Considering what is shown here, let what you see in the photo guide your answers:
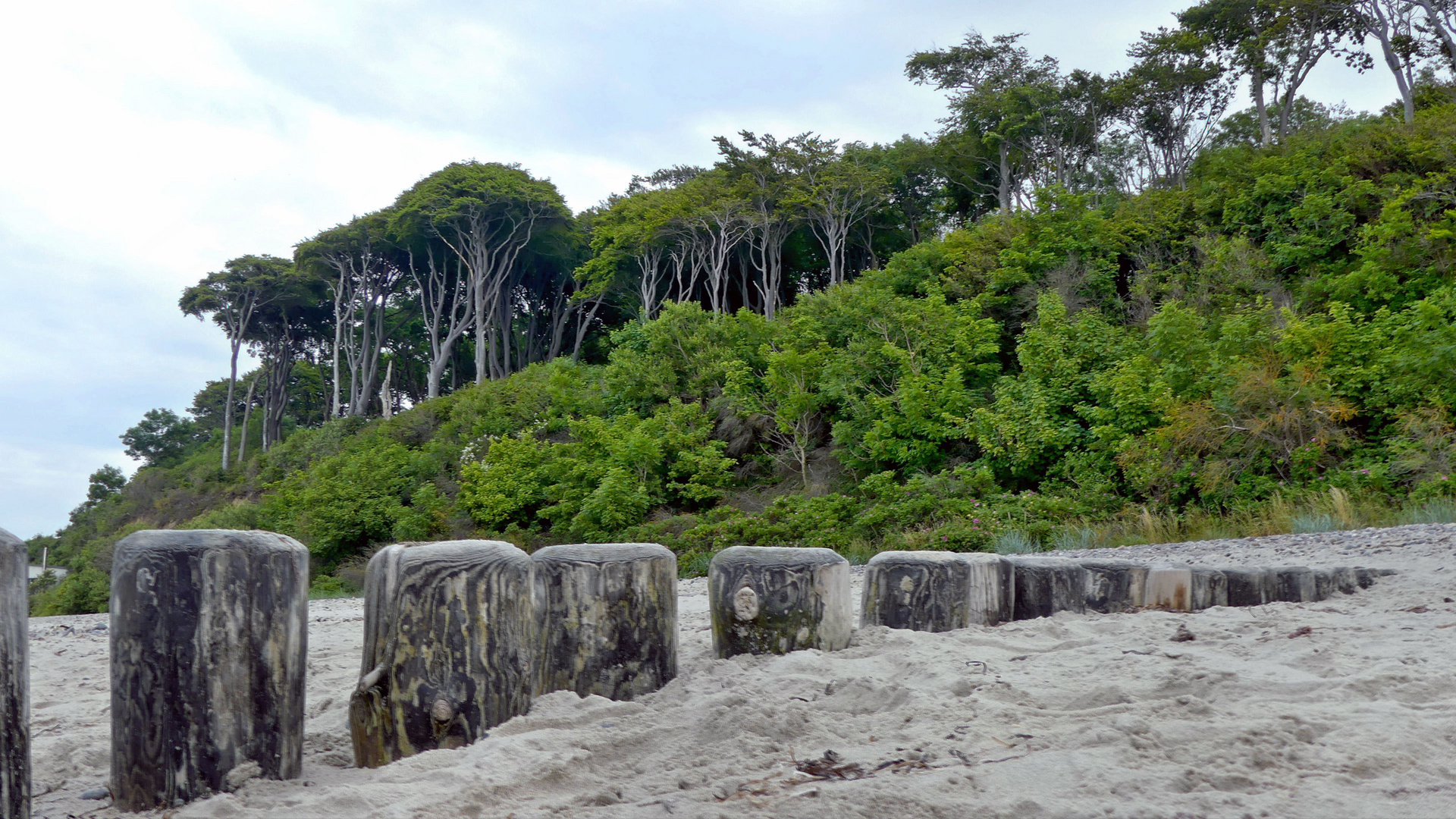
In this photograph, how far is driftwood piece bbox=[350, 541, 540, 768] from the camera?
208cm

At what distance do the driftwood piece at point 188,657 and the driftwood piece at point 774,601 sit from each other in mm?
1295

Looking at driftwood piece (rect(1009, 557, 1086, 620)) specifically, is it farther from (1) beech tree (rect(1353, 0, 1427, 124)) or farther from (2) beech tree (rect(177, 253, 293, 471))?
(2) beech tree (rect(177, 253, 293, 471))

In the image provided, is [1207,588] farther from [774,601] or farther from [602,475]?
[602,475]

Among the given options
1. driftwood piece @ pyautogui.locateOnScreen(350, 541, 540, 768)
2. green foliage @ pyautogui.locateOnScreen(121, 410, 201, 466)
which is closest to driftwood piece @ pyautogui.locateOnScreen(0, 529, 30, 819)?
driftwood piece @ pyautogui.locateOnScreen(350, 541, 540, 768)

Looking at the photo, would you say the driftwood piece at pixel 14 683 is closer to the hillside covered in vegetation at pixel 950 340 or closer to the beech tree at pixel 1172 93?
the hillside covered in vegetation at pixel 950 340

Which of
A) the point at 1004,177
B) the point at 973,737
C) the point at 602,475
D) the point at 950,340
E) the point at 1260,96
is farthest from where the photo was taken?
the point at 1004,177

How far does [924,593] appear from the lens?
3.13 meters

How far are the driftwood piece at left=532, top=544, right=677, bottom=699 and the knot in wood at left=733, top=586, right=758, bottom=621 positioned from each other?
0.31 m

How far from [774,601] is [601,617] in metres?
0.58

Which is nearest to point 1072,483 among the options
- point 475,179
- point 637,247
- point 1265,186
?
point 1265,186

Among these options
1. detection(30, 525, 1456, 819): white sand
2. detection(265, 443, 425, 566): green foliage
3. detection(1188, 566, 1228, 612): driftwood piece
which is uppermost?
detection(265, 443, 425, 566): green foliage

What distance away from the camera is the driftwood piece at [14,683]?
1.71m

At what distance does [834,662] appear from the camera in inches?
102

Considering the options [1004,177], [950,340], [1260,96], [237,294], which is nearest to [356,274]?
[237,294]
